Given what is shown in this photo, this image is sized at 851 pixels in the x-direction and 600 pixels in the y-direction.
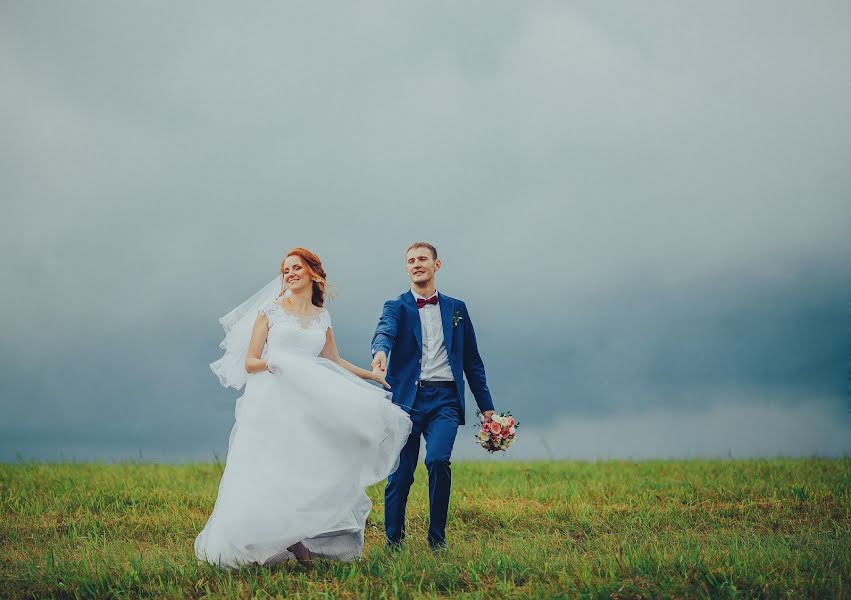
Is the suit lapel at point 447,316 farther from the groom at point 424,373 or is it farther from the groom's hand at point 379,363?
the groom's hand at point 379,363

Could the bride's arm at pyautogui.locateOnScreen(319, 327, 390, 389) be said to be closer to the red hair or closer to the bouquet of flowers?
the red hair

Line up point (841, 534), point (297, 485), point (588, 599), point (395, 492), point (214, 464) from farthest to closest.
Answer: point (214, 464), point (841, 534), point (395, 492), point (297, 485), point (588, 599)

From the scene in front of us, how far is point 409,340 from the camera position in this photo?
8.63 meters

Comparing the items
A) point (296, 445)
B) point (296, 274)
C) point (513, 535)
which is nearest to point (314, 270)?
point (296, 274)

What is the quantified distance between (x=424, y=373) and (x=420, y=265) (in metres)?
1.20

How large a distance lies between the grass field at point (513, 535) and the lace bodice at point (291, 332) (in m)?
2.08

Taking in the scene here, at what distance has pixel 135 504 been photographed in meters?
12.7

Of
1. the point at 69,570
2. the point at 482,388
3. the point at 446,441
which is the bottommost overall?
the point at 69,570

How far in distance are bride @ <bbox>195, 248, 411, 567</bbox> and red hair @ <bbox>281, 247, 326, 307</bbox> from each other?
2 cm

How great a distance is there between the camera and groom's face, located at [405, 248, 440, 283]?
28.3ft

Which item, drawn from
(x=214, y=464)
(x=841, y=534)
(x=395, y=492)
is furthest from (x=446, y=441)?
(x=214, y=464)

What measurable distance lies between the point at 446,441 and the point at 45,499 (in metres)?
8.33

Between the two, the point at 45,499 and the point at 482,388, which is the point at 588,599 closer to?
the point at 482,388

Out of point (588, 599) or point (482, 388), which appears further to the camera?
point (482, 388)
